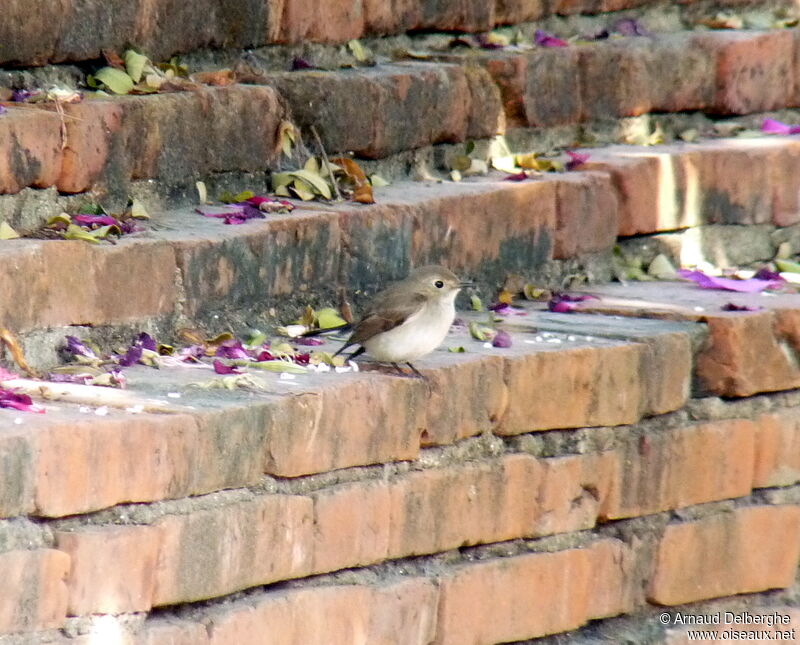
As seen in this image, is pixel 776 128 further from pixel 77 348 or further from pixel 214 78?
pixel 77 348

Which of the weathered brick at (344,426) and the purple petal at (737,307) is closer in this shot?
the weathered brick at (344,426)

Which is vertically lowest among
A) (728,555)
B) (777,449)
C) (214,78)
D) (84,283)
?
(728,555)

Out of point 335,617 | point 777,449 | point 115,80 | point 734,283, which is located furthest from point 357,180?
point 335,617

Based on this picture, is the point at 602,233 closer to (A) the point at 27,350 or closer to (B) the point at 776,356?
(B) the point at 776,356

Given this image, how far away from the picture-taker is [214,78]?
5309mm

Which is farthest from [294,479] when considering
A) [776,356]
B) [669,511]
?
[776,356]

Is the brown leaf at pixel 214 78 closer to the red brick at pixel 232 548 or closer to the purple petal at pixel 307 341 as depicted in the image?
the purple petal at pixel 307 341

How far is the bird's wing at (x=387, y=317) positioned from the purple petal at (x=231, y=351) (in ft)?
1.04

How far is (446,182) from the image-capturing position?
586cm

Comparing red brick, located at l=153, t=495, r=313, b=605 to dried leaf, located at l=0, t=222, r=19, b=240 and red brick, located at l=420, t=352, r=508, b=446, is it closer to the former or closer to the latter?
red brick, located at l=420, t=352, r=508, b=446

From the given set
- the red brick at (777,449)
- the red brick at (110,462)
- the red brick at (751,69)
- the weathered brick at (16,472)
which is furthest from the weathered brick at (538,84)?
the weathered brick at (16,472)

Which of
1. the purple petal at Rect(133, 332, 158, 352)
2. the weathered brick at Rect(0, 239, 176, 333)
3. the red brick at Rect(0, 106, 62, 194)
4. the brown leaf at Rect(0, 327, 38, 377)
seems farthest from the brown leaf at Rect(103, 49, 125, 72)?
the brown leaf at Rect(0, 327, 38, 377)

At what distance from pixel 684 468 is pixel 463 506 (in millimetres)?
972

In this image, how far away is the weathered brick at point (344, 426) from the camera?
4.11 m
